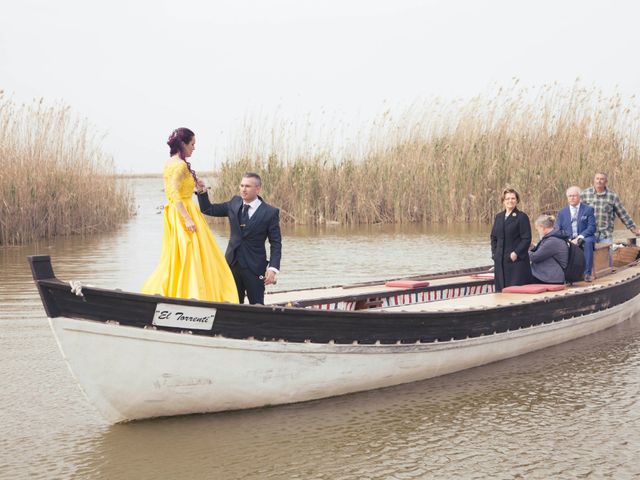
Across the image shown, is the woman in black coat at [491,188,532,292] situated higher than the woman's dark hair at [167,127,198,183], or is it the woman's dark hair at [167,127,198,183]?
the woman's dark hair at [167,127,198,183]

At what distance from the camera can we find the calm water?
4.86 metres

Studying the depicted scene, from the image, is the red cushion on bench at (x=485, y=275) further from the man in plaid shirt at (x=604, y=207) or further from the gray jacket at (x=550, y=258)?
the man in plaid shirt at (x=604, y=207)

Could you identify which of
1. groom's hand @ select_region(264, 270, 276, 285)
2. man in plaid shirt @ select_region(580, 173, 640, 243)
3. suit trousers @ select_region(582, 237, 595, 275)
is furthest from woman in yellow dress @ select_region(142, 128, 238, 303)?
man in plaid shirt @ select_region(580, 173, 640, 243)

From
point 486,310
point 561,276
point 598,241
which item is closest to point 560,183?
point 598,241

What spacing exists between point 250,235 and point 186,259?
63 centimetres

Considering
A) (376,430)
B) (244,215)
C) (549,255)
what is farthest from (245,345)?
(549,255)

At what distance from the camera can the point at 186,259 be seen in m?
5.96

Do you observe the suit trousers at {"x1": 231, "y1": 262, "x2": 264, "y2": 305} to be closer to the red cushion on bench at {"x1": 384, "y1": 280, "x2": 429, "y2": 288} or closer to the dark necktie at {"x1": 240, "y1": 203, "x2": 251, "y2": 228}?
the dark necktie at {"x1": 240, "y1": 203, "x2": 251, "y2": 228}

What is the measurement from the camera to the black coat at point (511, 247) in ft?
26.8

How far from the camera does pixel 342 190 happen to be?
20531mm

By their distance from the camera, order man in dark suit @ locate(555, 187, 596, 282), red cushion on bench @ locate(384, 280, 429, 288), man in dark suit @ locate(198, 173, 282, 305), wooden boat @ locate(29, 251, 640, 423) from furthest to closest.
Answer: man in dark suit @ locate(555, 187, 596, 282) → red cushion on bench @ locate(384, 280, 429, 288) → man in dark suit @ locate(198, 173, 282, 305) → wooden boat @ locate(29, 251, 640, 423)

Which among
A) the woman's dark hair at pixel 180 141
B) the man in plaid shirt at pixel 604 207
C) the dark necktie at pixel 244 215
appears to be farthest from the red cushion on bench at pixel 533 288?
the woman's dark hair at pixel 180 141

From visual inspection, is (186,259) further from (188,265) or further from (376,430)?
(376,430)

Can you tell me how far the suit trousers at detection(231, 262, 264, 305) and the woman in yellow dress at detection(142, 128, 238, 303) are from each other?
0.27 metres
